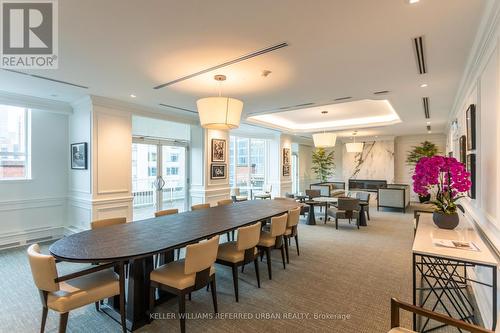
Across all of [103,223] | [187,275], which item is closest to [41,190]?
[103,223]

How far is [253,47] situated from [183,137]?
4399mm

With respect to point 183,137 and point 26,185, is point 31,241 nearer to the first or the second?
point 26,185

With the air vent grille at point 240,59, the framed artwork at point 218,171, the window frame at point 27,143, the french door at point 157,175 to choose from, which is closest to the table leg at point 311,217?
the framed artwork at point 218,171

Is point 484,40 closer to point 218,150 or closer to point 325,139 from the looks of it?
point 325,139

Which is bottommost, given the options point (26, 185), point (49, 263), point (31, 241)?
point (31, 241)

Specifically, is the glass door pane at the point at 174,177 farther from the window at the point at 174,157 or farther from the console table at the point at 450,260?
the console table at the point at 450,260

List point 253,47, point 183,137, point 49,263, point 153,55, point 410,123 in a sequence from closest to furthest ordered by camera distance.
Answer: point 49,263 < point 253,47 < point 153,55 < point 183,137 < point 410,123

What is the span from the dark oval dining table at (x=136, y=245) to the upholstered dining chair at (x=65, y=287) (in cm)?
12

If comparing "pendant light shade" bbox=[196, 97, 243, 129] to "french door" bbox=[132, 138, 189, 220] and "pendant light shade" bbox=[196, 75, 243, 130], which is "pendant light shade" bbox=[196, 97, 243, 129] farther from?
"french door" bbox=[132, 138, 189, 220]

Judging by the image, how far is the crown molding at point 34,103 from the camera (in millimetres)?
4255

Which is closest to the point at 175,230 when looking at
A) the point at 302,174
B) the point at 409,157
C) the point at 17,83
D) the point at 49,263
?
the point at 49,263

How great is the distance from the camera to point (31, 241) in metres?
4.78

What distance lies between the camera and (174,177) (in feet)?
21.5

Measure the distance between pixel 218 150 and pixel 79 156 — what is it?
3055 millimetres
